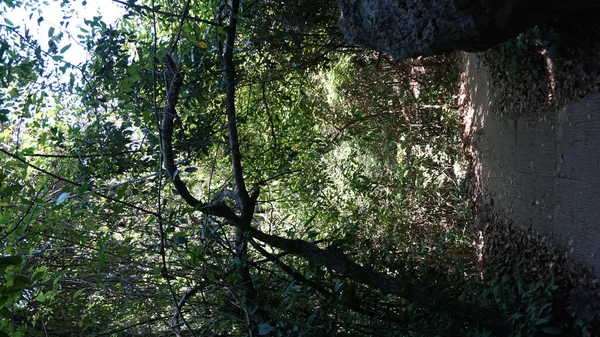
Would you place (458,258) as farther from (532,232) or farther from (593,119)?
(593,119)

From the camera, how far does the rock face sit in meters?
2.74

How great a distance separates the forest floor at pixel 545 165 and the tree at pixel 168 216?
690 millimetres

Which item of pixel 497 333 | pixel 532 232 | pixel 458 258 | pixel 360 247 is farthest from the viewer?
pixel 458 258

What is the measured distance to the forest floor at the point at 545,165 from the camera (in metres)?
3.38

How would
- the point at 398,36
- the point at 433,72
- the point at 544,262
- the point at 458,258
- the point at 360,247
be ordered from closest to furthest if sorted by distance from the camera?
the point at 398,36, the point at 544,262, the point at 360,247, the point at 458,258, the point at 433,72

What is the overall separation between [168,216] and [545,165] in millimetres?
3279

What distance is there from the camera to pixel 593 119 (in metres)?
3.34

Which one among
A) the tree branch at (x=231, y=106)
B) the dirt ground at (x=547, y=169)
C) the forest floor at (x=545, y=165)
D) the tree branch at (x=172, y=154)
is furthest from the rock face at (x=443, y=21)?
the tree branch at (x=172, y=154)

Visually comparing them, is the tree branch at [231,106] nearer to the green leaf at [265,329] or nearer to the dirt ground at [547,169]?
the green leaf at [265,329]

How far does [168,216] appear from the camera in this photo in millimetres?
4855

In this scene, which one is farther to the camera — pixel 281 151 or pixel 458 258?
pixel 458 258

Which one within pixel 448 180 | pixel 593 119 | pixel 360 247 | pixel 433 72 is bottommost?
pixel 593 119

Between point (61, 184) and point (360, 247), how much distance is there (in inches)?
123

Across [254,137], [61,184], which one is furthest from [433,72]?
[61,184]
